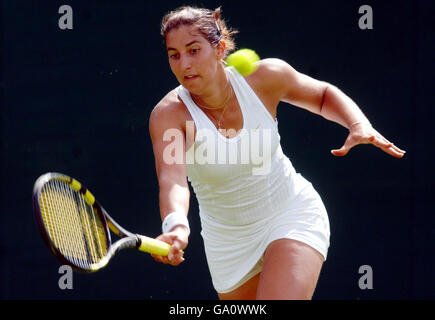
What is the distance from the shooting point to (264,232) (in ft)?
9.76

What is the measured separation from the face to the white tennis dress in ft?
0.38

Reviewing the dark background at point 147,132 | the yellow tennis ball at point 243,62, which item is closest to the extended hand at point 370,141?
the yellow tennis ball at point 243,62

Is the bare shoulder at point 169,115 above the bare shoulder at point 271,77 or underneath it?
underneath

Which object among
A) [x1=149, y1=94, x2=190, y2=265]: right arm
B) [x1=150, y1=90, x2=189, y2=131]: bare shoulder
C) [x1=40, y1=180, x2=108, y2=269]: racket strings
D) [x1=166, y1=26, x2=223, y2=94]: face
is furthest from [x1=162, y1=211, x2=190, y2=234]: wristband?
[x1=166, y1=26, x2=223, y2=94]: face

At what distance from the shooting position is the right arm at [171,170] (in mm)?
2447

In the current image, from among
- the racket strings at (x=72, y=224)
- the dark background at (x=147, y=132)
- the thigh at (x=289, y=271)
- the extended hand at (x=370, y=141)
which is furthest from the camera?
the dark background at (x=147, y=132)

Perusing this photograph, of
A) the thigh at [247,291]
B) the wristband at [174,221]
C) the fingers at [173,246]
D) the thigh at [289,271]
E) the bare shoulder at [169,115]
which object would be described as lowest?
the thigh at [247,291]

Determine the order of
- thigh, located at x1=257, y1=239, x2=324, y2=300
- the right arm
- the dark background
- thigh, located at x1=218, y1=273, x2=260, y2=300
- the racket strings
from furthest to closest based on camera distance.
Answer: the dark background, thigh, located at x1=218, y1=273, x2=260, y2=300, thigh, located at x1=257, y1=239, x2=324, y2=300, the right arm, the racket strings

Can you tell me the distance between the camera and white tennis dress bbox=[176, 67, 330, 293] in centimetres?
288

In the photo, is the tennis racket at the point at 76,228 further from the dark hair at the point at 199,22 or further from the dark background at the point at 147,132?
the dark background at the point at 147,132

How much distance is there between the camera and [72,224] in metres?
2.53

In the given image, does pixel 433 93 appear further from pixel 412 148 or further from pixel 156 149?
pixel 156 149

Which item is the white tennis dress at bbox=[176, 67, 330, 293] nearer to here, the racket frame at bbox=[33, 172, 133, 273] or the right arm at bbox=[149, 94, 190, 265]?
the right arm at bbox=[149, 94, 190, 265]

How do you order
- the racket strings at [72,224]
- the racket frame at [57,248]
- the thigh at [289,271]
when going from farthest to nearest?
the thigh at [289,271], the racket strings at [72,224], the racket frame at [57,248]
